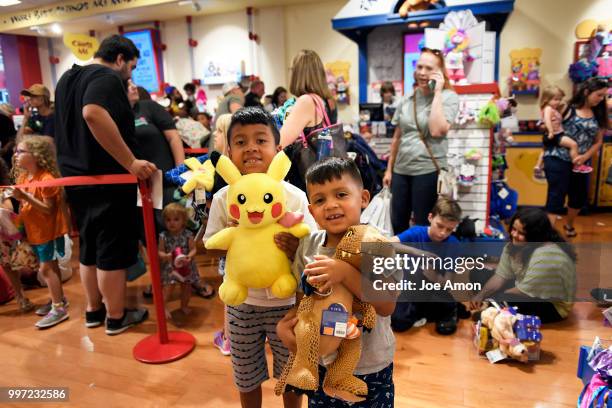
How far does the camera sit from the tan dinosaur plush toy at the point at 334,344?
40.1 inches

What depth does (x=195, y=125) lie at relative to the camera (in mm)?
3732

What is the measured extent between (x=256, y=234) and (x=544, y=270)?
2.59ft

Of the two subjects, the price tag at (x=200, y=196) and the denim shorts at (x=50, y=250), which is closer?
the price tag at (x=200, y=196)

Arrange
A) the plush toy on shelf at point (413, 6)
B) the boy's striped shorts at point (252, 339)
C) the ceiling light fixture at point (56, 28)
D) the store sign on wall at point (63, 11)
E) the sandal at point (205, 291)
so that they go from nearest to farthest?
the boy's striped shorts at point (252, 339), the sandal at point (205, 291), the plush toy on shelf at point (413, 6), the store sign on wall at point (63, 11), the ceiling light fixture at point (56, 28)

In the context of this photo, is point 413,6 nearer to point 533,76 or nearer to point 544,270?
point 533,76

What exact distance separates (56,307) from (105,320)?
0.40m

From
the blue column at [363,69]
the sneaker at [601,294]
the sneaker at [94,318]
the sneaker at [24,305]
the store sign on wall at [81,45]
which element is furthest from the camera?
the blue column at [363,69]

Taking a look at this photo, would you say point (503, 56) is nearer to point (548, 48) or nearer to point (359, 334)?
point (548, 48)

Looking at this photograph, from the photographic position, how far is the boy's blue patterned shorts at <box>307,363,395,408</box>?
3.90 ft

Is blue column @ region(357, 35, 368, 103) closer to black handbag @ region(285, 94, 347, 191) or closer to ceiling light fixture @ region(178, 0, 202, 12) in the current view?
ceiling light fixture @ region(178, 0, 202, 12)

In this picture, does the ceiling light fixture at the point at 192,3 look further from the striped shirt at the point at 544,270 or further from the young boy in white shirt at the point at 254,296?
the striped shirt at the point at 544,270

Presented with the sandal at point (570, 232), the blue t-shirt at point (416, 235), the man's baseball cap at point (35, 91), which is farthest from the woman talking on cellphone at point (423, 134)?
the man's baseball cap at point (35, 91)

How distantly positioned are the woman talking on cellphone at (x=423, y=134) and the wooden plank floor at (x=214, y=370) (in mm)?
889

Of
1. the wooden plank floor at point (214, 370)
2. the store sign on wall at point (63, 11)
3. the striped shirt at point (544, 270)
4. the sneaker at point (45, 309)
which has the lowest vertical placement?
the wooden plank floor at point (214, 370)
